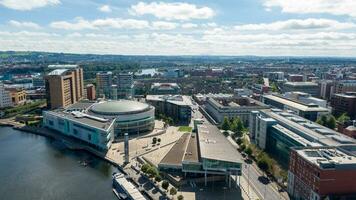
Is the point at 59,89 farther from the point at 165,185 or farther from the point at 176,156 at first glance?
the point at 165,185

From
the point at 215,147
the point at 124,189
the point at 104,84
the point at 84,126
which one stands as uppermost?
the point at 104,84

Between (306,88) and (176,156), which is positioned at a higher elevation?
(306,88)

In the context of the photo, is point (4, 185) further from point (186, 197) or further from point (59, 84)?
point (59, 84)

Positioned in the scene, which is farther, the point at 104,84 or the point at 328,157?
the point at 104,84

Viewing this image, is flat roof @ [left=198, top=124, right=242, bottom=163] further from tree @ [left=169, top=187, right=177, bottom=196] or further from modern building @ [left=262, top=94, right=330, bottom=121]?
modern building @ [left=262, top=94, right=330, bottom=121]

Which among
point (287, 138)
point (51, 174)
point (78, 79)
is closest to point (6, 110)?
point (78, 79)

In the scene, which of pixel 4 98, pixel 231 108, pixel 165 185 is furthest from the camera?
pixel 4 98

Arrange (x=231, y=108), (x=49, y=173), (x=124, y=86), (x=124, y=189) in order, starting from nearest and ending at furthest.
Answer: (x=124, y=189), (x=49, y=173), (x=231, y=108), (x=124, y=86)

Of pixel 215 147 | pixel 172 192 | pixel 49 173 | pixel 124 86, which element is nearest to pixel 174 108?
pixel 215 147

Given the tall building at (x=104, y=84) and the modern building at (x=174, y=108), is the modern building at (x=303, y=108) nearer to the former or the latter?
the modern building at (x=174, y=108)
